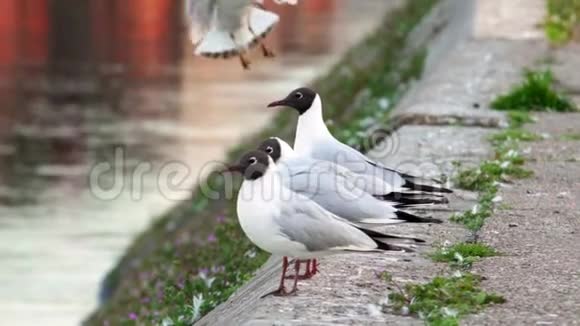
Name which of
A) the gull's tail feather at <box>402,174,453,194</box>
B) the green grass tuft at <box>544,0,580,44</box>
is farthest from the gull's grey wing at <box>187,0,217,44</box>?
the green grass tuft at <box>544,0,580,44</box>

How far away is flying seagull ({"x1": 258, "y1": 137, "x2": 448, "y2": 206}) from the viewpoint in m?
5.72

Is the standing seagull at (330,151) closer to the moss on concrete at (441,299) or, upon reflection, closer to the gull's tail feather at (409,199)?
the gull's tail feather at (409,199)

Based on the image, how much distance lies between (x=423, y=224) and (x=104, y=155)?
12.3 metres

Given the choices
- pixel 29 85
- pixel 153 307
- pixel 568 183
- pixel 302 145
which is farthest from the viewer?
pixel 29 85

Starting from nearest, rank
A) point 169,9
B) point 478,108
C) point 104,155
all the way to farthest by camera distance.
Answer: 1. point 478,108
2. point 104,155
3. point 169,9

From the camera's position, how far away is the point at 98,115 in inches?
834

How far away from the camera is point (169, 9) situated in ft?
109

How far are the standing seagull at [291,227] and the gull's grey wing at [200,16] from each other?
2.36 meters

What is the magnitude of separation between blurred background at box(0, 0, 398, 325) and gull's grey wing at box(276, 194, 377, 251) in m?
5.28

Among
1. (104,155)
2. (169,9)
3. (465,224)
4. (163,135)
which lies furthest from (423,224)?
(169,9)

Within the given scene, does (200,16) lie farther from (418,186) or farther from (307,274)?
(307,274)

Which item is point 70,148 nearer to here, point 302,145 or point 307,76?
point 307,76

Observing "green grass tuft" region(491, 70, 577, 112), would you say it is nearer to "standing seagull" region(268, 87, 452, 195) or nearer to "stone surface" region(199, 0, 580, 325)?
"stone surface" region(199, 0, 580, 325)

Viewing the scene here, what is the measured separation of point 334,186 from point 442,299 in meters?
0.80
